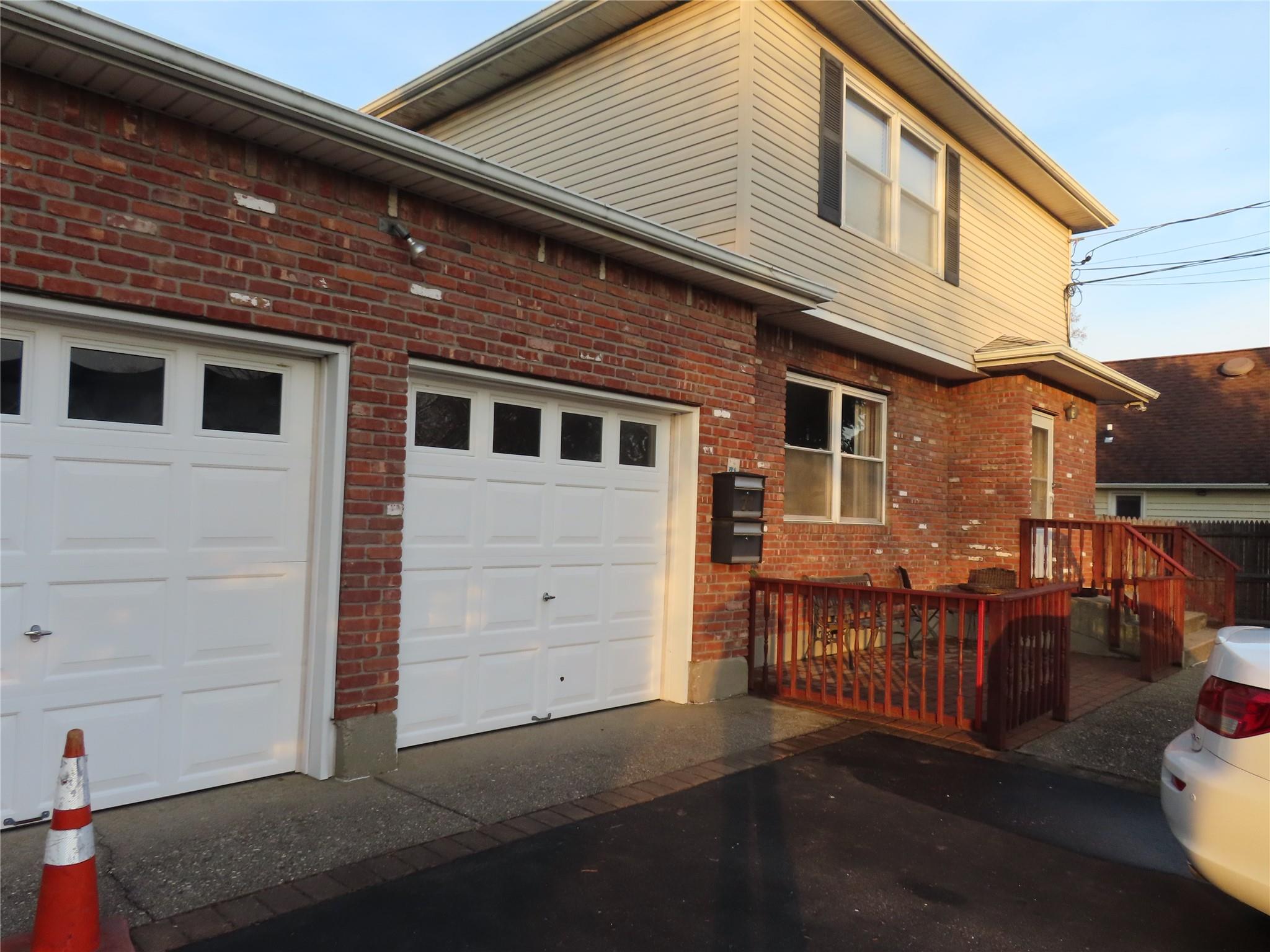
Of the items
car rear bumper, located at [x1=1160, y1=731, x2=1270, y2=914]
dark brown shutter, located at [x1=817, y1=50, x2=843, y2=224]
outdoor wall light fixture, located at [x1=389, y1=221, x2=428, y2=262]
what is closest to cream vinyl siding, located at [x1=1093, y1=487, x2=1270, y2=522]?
dark brown shutter, located at [x1=817, y1=50, x2=843, y2=224]

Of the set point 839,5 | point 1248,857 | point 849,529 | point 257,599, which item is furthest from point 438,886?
point 839,5

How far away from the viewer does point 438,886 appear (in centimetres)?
370

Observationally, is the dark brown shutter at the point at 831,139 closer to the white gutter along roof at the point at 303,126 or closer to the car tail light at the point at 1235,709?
the white gutter along roof at the point at 303,126

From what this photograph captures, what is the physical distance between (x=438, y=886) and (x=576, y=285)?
3.96 meters

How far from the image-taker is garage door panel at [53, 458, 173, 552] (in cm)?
415

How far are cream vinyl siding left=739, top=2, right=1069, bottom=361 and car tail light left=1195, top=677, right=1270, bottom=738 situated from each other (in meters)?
5.46

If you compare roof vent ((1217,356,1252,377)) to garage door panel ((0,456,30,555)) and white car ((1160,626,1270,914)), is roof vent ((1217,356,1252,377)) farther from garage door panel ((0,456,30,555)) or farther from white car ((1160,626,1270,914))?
garage door panel ((0,456,30,555))

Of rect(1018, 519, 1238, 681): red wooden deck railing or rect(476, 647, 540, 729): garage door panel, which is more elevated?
rect(1018, 519, 1238, 681): red wooden deck railing

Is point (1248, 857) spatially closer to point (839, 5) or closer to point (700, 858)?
point (700, 858)

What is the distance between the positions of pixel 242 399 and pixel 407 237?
130cm

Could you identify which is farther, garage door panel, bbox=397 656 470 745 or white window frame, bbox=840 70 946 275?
white window frame, bbox=840 70 946 275

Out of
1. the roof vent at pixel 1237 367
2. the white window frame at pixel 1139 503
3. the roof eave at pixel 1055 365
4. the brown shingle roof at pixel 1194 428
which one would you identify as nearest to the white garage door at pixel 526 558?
the roof eave at pixel 1055 365

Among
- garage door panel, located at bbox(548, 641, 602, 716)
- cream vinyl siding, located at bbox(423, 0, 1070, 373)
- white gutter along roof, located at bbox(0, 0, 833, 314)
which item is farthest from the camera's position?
cream vinyl siding, located at bbox(423, 0, 1070, 373)

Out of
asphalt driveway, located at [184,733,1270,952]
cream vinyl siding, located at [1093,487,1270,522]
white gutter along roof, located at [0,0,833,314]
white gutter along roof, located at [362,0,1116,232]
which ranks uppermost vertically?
white gutter along roof, located at [362,0,1116,232]
